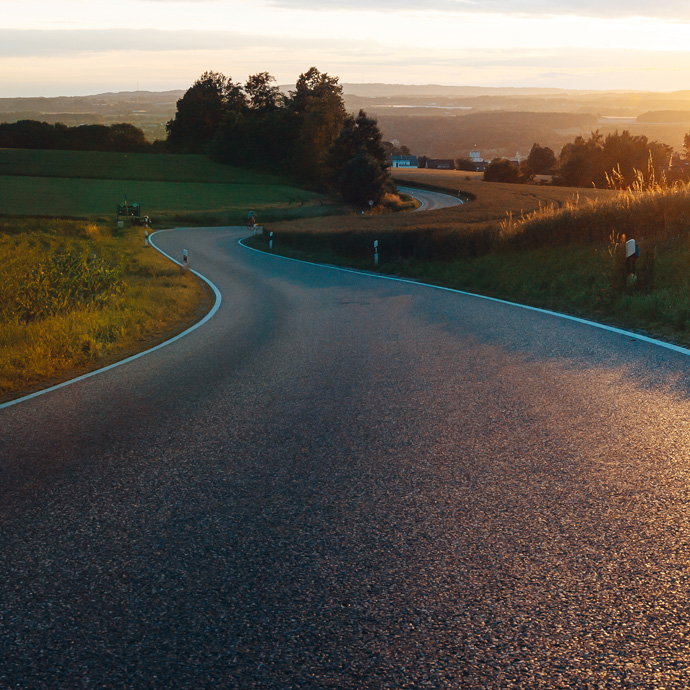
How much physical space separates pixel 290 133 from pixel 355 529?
10764 centimetres

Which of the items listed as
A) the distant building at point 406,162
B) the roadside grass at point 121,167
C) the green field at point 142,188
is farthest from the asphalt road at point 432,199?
the distant building at point 406,162

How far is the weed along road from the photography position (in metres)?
2.94

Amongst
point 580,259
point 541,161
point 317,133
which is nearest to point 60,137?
point 317,133

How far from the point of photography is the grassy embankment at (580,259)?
11.9m

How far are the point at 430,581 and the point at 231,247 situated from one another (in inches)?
1548

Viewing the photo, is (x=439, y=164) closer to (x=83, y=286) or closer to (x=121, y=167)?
(x=121, y=167)

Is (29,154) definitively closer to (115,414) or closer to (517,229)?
(517,229)

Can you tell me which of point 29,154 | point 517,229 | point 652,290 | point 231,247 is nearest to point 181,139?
point 29,154

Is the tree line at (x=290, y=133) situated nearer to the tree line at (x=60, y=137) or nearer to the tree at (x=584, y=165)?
the tree line at (x=60, y=137)

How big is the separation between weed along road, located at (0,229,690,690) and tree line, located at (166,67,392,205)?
231 ft

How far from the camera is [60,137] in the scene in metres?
115

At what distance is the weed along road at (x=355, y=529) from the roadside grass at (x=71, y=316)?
1451mm

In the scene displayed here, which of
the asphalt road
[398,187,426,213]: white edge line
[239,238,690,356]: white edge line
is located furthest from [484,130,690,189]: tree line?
[239,238,690,356]: white edge line

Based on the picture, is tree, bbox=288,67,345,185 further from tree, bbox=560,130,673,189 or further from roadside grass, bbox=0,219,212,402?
roadside grass, bbox=0,219,212,402
